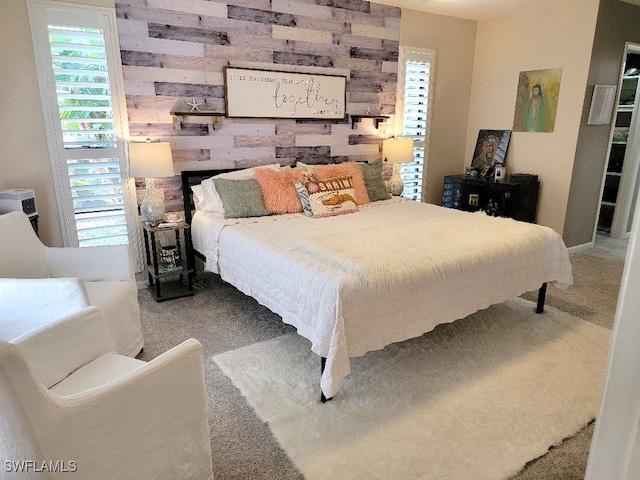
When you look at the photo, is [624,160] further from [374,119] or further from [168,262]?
[168,262]

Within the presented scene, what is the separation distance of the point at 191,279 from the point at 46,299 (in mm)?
1819

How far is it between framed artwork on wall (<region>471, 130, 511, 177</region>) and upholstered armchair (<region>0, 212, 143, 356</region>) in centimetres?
430

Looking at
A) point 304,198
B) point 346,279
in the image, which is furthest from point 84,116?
point 346,279

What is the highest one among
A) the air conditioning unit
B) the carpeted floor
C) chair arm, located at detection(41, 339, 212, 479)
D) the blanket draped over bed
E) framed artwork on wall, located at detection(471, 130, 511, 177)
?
framed artwork on wall, located at detection(471, 130, 511, 177)

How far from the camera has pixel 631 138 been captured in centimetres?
512

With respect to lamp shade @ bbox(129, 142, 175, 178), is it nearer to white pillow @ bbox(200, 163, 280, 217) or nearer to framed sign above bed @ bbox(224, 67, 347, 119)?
white pillow @ bbox(200, 163, 280, 217)

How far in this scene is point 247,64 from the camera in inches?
155

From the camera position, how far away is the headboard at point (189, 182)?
3816 mm

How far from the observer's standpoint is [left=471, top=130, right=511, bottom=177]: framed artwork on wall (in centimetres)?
513

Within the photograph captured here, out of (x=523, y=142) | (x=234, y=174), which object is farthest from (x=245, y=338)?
(x=523, y=142)

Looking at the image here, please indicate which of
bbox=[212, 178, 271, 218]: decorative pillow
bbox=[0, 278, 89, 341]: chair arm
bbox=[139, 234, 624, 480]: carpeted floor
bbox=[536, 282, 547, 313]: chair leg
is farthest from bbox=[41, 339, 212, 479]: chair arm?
bbox=[536, 282, 547, 313]: chair leg

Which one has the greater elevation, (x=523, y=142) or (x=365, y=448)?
(x=523, y=142)

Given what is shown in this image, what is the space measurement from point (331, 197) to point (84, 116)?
2082 mm

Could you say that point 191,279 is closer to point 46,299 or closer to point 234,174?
point 234,174
